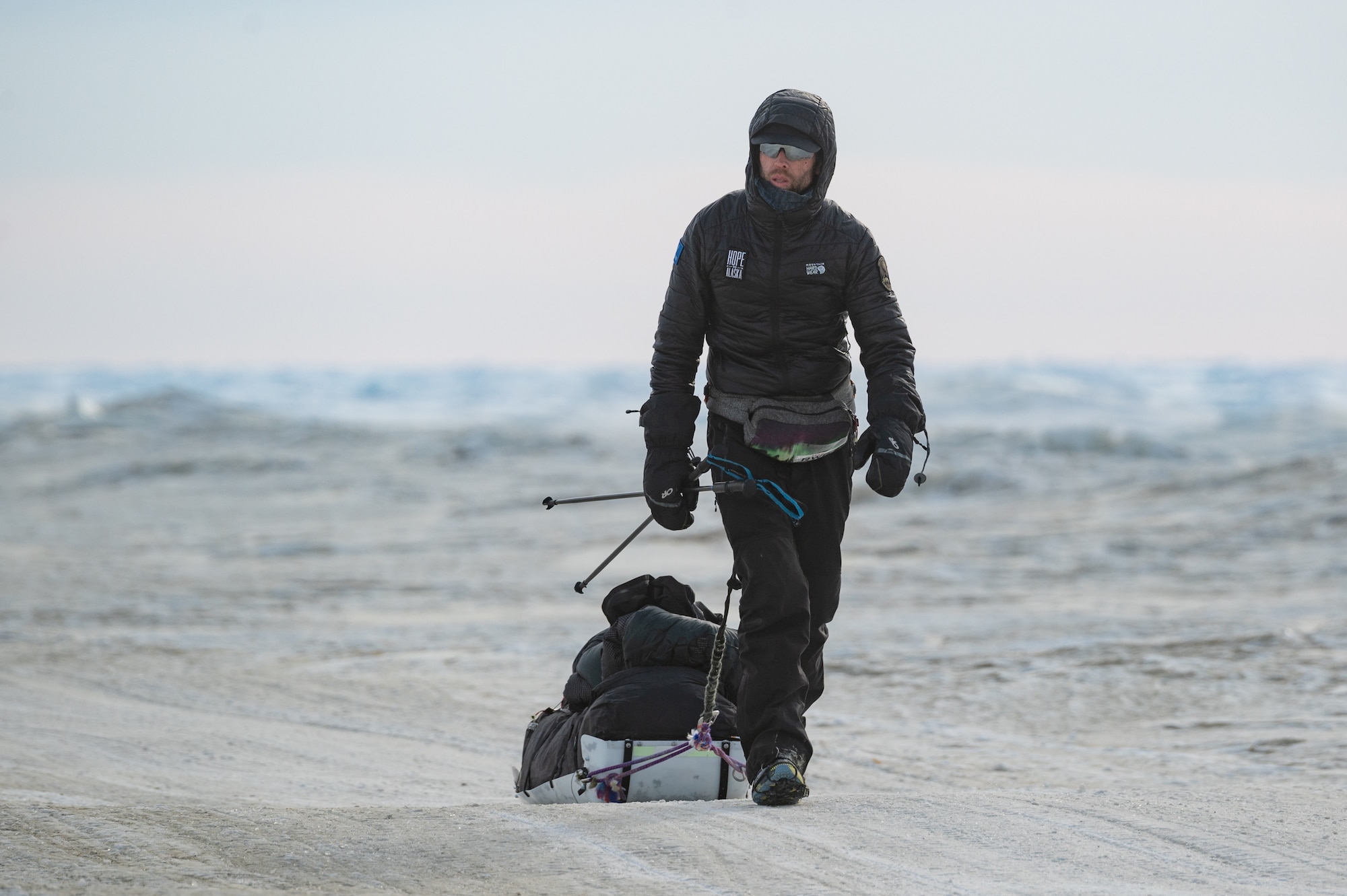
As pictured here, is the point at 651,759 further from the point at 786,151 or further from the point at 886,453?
the point at 786,151

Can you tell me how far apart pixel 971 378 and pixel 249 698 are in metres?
48.2

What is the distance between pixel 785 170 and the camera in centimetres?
368

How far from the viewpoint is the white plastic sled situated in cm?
398

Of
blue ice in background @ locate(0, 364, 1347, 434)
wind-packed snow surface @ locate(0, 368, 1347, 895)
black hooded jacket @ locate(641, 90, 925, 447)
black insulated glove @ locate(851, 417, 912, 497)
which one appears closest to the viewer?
wind-packed snow surface @ locate(0, 368, 1347, 895)

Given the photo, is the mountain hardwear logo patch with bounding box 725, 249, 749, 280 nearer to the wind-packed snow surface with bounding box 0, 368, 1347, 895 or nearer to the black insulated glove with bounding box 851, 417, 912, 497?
the black insulated glove with bounding box 851, 417, 912, 497

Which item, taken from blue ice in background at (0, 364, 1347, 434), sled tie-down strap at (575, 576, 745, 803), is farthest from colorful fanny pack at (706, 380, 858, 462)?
blue ice in background at (0, 364, 1347, 434)

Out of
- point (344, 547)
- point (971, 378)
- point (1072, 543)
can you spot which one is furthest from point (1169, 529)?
point (971, 378)

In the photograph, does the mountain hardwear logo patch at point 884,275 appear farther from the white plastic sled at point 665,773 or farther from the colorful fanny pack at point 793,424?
the white plastic sled at point 665,773

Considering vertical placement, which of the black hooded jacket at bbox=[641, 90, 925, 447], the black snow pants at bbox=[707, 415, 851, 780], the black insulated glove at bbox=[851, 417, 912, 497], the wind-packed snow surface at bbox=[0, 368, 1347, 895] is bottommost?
the wind-packed snow surface at bbox=[0, 368, 1347, 895]

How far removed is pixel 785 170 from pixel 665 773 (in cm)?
180

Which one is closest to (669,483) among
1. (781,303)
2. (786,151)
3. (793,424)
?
(793,424)

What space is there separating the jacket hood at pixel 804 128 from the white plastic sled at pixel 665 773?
1.61 m

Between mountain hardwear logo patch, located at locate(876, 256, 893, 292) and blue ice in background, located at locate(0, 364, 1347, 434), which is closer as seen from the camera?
mountain hardwear logo patch, located at locate(876, 256, 893, 292)

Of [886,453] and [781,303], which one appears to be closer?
[886,453]
